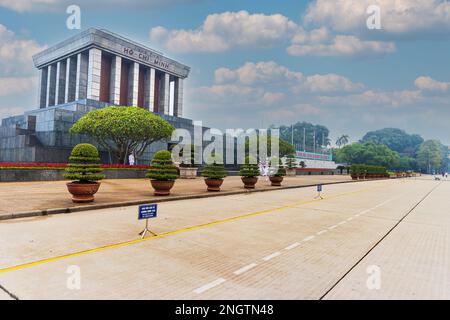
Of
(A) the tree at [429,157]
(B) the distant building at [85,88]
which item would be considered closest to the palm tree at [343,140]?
(A) the tree at [429,157]

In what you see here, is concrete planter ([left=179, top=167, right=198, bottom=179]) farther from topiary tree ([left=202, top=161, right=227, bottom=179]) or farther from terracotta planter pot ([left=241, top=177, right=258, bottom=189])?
topiary tree ([left=202, top=161, right=227, bottom=179])

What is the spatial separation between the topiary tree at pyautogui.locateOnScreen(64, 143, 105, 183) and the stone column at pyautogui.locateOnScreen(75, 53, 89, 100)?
46986mm

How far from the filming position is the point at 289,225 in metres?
9.30

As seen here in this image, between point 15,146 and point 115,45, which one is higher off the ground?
point 115,45

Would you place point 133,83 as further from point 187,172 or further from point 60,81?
point 187,172

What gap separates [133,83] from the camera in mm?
60844

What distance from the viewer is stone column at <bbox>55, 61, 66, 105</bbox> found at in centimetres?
6131

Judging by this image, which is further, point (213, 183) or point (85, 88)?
point (85, 88)

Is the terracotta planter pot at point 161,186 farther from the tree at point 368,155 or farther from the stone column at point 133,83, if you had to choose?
the tree at point 368,155

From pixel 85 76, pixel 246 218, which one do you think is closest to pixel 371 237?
pixel 246 218

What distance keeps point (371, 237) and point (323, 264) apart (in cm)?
325

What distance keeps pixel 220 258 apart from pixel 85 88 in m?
56.7

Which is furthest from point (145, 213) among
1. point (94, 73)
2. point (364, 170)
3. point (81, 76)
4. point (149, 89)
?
point (149, 89)
